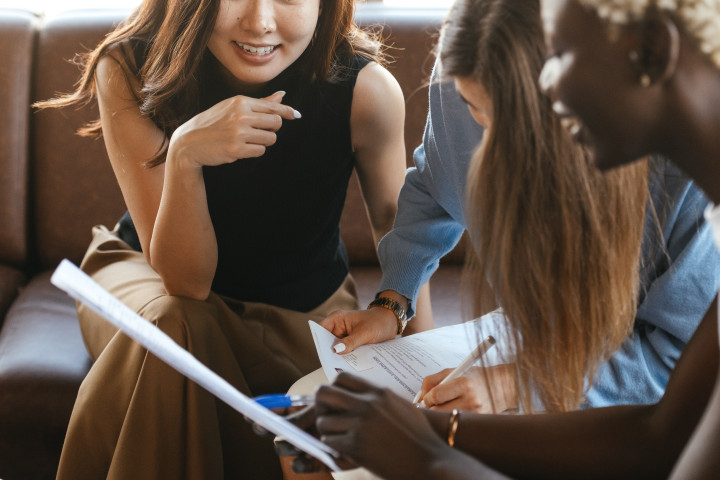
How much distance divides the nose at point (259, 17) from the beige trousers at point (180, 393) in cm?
48

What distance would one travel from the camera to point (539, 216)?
951 millimetres

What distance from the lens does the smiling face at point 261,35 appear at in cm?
143

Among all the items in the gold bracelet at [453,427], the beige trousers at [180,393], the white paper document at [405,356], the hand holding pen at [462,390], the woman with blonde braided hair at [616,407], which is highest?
the woman with blonde braided hair at [616,407]

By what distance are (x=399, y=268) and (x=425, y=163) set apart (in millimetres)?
184

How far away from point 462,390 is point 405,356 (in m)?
0.17

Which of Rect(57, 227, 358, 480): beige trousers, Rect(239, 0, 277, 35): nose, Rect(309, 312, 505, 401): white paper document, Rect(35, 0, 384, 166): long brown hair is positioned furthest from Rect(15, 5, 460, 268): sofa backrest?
Rect(309, 312, 505, 401): white paper document

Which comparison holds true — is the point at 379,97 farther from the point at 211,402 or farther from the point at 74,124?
the point at 74,124

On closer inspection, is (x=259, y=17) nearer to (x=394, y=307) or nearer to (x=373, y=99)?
(x=373, y=99)

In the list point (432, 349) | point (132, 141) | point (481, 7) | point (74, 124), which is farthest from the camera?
point (74, 124)

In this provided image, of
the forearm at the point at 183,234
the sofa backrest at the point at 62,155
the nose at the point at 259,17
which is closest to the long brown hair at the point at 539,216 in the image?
the nose at the point at 259,17

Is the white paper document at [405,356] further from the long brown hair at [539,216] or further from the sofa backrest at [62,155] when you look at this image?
the sofa backrest at [62,155]

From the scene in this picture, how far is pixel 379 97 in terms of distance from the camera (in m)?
1.64

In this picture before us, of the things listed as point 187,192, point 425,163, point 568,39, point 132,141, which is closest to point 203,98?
point 132,141

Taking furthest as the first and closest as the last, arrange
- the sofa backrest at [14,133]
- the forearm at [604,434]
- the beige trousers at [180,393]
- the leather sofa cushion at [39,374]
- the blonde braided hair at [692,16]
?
1. the sofa backrest at [14,133]
2. the leather sofa cushion at [39,374]
3. the beige trousers at [180,393]
4. the forearm at [604,434]
5. the blonde braided hair at [692,16]
